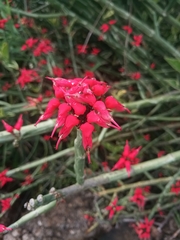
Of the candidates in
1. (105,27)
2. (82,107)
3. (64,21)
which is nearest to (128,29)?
(105,27)

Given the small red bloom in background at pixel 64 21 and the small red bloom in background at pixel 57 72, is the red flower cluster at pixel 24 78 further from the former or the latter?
the small red bloom in background at pixel 64 21

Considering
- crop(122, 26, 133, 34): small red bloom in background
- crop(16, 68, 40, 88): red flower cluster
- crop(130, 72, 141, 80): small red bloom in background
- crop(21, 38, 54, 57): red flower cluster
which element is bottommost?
crop(130, 72, 141, 80): small red bloom in background

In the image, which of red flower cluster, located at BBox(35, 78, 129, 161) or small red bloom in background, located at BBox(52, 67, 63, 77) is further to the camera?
small red bloom in background, located at BBox(52, 67, 63, 77)

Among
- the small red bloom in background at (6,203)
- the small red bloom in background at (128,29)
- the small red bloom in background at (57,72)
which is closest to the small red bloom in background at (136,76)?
the small red bloom in background at (128,29)

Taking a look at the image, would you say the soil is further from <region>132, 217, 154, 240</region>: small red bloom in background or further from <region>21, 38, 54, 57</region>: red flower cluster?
<region>21, 38, 54, 57</region>: red flower cluster

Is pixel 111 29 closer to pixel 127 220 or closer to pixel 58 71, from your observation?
pixel 58 71

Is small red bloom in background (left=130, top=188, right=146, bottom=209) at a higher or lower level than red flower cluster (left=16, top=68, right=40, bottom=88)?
lower

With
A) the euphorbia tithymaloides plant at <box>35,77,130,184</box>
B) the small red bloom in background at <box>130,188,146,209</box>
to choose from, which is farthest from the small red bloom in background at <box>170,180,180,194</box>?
the euphorbia tithymaloides plant at <box>35,77,130,184</box>

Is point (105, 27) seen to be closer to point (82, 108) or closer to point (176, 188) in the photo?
point (176, 188)
